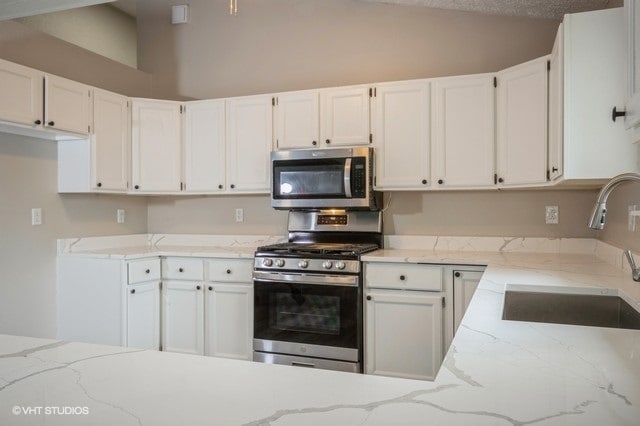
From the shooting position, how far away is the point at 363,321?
9.86 ft

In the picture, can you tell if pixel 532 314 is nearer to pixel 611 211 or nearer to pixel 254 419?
pixel 611 211

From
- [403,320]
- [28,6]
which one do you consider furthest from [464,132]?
[28,6]

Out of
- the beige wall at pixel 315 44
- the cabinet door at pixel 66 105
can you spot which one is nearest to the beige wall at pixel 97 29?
the beige wall at pixel 315 44

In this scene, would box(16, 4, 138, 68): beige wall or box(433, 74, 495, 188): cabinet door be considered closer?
box(433, 74, 495, 188): cabinet door

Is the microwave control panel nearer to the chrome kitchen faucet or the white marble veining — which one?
the white marble veining

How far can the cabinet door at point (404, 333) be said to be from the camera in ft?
9.45

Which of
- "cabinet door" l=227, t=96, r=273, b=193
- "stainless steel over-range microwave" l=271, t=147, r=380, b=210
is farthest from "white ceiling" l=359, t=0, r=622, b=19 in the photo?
"cabinet door" l=227, t=96, r=273, b=193

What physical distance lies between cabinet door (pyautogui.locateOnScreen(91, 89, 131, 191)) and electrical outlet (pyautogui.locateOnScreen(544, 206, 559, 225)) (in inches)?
124

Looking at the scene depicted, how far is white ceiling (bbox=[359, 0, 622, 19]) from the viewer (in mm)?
2877

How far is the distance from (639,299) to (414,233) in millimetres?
2099

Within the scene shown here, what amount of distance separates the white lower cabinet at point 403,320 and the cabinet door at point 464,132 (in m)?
0.70

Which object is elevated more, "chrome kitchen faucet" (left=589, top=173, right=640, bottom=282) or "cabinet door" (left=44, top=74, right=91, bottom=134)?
"cabinet door" (left=44, top=74, right=91, bottom=134)

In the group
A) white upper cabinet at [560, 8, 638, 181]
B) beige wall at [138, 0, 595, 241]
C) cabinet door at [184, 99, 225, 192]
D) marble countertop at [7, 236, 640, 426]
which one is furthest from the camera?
cabinet door at [184, 99, 225, 192]

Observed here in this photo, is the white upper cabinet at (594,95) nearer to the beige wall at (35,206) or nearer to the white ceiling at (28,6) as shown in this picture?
the white ceiling at (28,6)
